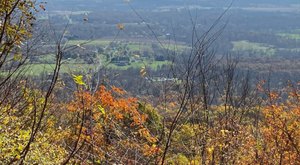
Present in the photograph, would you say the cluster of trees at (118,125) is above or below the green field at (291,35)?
above

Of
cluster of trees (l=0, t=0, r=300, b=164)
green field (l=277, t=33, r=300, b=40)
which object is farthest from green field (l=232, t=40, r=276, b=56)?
cluster of trees (l=0, t=0, r=300, b=164)

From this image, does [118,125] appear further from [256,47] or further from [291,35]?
[291,35]

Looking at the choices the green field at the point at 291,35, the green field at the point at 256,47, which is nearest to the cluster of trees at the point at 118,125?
the green field at the point at 256,47

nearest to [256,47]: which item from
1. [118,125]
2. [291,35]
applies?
[291,35]

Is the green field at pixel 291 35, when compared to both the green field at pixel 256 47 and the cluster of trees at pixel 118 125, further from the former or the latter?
the cluster of trees at pixel 118 125

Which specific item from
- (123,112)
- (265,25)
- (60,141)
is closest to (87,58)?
(60,141)

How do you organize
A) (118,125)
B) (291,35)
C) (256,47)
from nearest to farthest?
1. (118,125)
2. (256,47)
3. (291,35)

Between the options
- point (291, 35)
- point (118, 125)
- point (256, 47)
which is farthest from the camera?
point (291, 35)

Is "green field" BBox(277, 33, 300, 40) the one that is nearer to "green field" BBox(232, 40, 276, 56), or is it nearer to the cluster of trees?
"green field" BBox(232, 40, 276, 56)

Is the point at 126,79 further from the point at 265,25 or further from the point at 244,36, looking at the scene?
the point at 265,25
